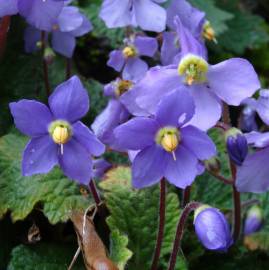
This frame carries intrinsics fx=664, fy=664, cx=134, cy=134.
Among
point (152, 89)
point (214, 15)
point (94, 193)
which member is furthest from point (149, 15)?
point (214, 15)

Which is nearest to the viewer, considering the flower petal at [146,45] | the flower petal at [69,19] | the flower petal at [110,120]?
the flower petal at [110,120]

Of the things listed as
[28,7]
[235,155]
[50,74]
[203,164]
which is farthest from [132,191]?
[50,74]

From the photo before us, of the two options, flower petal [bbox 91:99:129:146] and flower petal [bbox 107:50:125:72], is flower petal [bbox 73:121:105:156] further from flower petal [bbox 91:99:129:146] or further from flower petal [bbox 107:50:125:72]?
flower petal [bbox 107:50:125:72]

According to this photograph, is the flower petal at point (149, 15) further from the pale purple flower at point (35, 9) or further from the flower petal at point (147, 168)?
the flower petal at point (147, 168)

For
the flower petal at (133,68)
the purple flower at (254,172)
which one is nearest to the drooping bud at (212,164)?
the purple flower at (254,172)

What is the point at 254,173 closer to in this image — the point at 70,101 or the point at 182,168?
the point at 182,168
